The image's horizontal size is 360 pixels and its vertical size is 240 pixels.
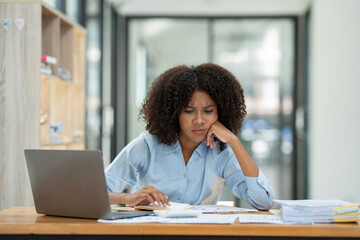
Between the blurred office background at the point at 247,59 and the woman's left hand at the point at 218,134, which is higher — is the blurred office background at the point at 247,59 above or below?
above

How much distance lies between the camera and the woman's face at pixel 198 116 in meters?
2.29

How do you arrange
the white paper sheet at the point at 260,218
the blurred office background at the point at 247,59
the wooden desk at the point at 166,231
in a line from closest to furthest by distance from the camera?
the wooden desk at the point at 166,231, the white paper sheet at the point at 260,218, the blurred office background at the point at 247,59

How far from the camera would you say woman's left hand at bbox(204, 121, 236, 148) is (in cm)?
222

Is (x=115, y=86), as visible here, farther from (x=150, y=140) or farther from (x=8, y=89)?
(x=150, y=140)

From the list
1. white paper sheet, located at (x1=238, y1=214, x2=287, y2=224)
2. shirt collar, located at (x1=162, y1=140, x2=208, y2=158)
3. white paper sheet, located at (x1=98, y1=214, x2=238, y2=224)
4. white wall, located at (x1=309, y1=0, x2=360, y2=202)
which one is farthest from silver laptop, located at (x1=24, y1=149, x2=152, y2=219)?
white wall, located at (x1=309, y1=0, x2=360, y2=202)

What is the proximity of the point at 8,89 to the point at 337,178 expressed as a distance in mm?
3117

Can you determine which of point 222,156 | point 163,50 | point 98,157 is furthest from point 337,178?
point 98,157

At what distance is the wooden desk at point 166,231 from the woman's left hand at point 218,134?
2.19 feet

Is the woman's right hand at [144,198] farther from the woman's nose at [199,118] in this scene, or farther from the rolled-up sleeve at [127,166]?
the woman's nose at [199,118]

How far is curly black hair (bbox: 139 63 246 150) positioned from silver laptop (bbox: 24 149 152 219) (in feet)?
2.01

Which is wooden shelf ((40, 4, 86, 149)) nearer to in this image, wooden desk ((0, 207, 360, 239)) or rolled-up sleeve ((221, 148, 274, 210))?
rolled-up sleeve ((221, 148, 274, 210))

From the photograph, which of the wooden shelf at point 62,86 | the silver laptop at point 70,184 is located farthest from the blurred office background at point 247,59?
the silver laptop at point 70,184

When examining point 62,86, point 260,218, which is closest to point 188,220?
point 260,218

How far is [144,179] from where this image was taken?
2.38 metres
